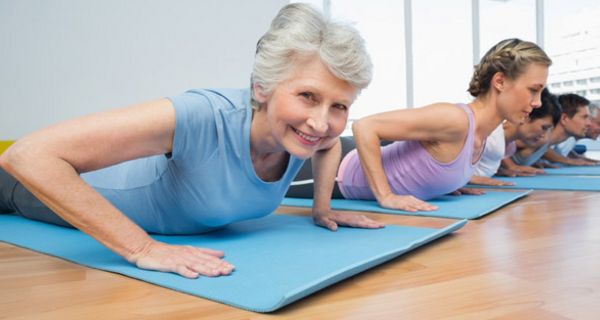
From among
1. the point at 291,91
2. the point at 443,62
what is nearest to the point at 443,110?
the point at 291,91

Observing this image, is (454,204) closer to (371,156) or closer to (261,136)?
(371,156)

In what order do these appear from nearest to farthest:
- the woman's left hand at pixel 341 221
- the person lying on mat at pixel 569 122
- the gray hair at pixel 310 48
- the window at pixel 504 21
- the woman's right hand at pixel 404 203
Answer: the gray hair at pixel 310 48, the woman's left hand at pixel 341 221, the woman's right hand at pixel 404 203, the person lying on mat at pixel 569 122, the window at pixel 504 21

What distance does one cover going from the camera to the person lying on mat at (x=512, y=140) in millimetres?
2895

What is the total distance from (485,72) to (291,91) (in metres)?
1.43

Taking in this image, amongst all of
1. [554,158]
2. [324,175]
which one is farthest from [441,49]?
[324,175]

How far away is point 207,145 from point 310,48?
36 centimetres

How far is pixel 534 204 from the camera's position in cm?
221

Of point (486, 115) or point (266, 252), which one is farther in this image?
point (486, 115)

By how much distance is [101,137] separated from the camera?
1.09 m

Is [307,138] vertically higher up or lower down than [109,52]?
lower down

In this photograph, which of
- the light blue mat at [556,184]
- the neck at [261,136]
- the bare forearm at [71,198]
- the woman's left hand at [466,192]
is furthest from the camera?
the light blue mat at [556,184]

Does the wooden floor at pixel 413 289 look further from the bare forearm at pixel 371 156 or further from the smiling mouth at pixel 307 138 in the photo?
the bare forearm at pixel 371 156

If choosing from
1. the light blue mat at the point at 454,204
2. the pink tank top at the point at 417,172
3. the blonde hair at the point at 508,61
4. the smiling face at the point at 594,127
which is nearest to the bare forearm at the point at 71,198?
the light blue mat at the point at 454,204

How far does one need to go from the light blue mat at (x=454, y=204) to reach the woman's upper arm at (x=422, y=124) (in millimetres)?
305
